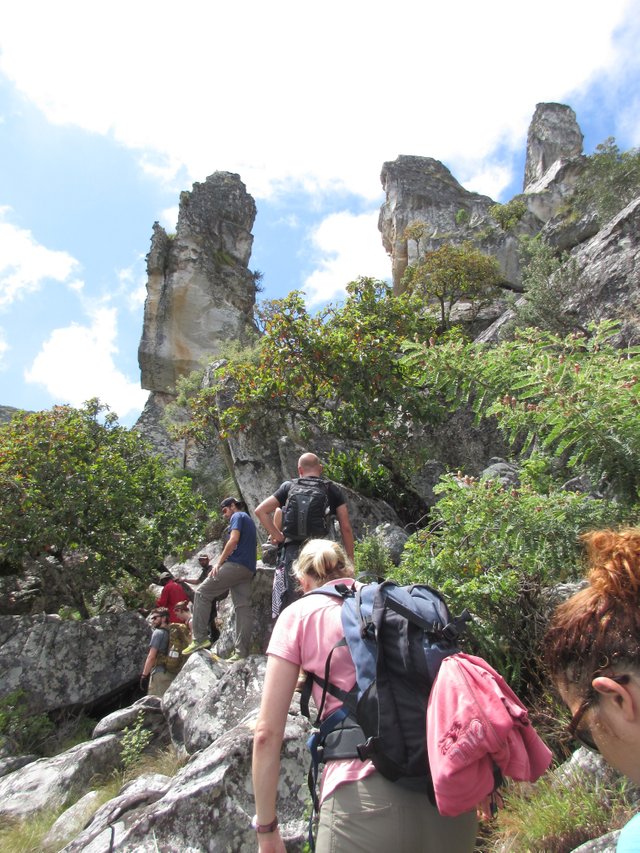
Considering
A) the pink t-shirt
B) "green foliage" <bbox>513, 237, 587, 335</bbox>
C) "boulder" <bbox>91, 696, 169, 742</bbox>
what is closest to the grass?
"boulder" <bbox>91, 696, 169, 742</bbox>

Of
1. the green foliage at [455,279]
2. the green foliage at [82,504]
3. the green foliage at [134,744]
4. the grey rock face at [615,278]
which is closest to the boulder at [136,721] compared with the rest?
the green foliage at [134,744]

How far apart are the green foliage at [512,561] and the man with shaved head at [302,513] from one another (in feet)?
4.25

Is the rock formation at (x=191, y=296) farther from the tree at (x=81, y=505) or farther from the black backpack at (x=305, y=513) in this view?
the black backpack at (x=305, y=513)

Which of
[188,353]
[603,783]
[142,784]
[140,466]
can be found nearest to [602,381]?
[603,783]

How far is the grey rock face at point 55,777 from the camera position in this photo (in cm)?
559

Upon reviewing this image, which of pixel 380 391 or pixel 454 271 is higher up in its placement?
pixel 454 271

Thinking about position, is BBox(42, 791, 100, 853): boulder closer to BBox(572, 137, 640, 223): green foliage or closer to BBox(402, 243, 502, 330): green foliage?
BBox(402, 243, 502, 330): green foliage

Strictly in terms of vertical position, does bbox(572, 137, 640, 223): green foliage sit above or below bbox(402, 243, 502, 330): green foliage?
above

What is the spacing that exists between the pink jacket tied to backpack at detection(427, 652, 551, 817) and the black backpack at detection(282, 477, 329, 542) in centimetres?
352

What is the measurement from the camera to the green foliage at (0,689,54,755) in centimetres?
763

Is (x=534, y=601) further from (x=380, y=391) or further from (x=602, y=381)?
(x=380, y=391)

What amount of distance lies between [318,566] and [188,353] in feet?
92.9

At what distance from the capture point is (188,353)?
29.8m

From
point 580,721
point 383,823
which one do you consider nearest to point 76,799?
point 383,823
